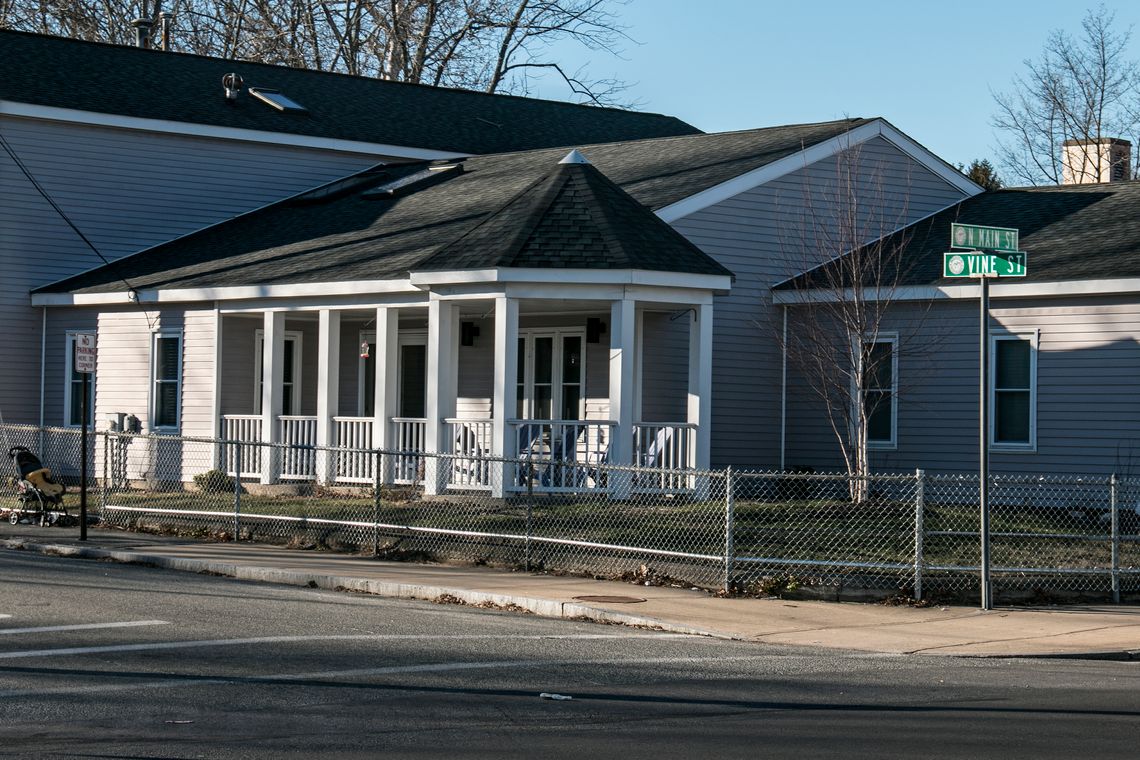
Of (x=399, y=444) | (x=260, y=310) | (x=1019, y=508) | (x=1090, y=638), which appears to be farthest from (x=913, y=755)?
(x=260, y=310)

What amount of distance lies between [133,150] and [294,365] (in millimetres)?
5852

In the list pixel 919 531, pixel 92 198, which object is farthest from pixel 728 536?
pixel 92 198

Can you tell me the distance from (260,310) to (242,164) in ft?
23.0

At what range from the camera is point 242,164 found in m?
30.5

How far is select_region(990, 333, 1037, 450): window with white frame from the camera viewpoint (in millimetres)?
21281

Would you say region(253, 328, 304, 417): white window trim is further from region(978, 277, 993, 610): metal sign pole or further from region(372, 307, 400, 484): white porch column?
region(978, 277, 993, 610): metal sign pole

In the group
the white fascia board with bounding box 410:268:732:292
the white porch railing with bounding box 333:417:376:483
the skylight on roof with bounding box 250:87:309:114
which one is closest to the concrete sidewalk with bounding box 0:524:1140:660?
the white fascia board with bounding box 410:268:732:292

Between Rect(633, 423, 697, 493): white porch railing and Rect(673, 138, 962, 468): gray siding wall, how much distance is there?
2.14 meters

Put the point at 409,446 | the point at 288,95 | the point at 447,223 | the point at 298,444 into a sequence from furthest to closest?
1. the point at 288,95
2. the point at 447,223
3. the point at 298,444
4. the point at 409,446

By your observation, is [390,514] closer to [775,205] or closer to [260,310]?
[260,310]

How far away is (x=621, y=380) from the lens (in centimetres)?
2017

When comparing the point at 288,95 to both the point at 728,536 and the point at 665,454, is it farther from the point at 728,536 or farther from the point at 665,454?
the point at 728,536

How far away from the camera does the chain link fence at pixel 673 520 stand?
15148 mm

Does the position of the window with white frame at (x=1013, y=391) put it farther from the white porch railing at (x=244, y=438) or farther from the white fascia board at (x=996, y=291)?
the white porch railing at (x=244, y=438)
